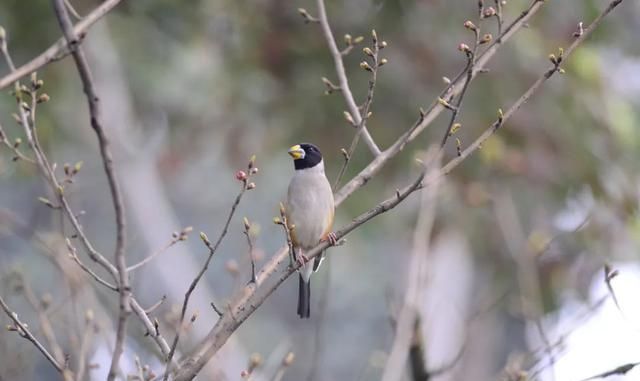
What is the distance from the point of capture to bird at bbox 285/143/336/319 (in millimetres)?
4211

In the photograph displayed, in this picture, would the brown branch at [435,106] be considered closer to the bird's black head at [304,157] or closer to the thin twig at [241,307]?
the thin twig at [241,307]

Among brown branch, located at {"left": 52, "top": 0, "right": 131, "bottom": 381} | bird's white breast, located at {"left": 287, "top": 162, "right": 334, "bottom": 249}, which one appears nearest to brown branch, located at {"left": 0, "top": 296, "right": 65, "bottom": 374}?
brown branch, located at {"left": 52, "top": 0, "right": 131, "bottom": 381}

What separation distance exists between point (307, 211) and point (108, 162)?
2.22m

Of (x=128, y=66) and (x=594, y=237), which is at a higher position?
(x=128, y=66)

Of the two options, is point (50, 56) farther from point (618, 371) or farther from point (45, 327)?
point (618, 371)

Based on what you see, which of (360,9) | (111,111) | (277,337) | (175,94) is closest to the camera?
(360,9)

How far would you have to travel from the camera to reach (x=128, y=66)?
9836mm

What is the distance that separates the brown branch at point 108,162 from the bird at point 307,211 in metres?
1.90

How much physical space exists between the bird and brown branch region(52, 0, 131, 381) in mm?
1899

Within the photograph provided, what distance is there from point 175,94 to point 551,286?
4723mm

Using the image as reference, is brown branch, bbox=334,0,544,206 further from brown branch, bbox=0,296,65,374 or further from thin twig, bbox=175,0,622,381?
brown branch, bbox=0,296,65,374

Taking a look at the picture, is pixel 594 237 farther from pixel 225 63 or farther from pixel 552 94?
pixel 225 63

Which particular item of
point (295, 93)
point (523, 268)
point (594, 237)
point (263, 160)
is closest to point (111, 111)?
point (263, 160)

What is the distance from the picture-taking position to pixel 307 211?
4.27 m
